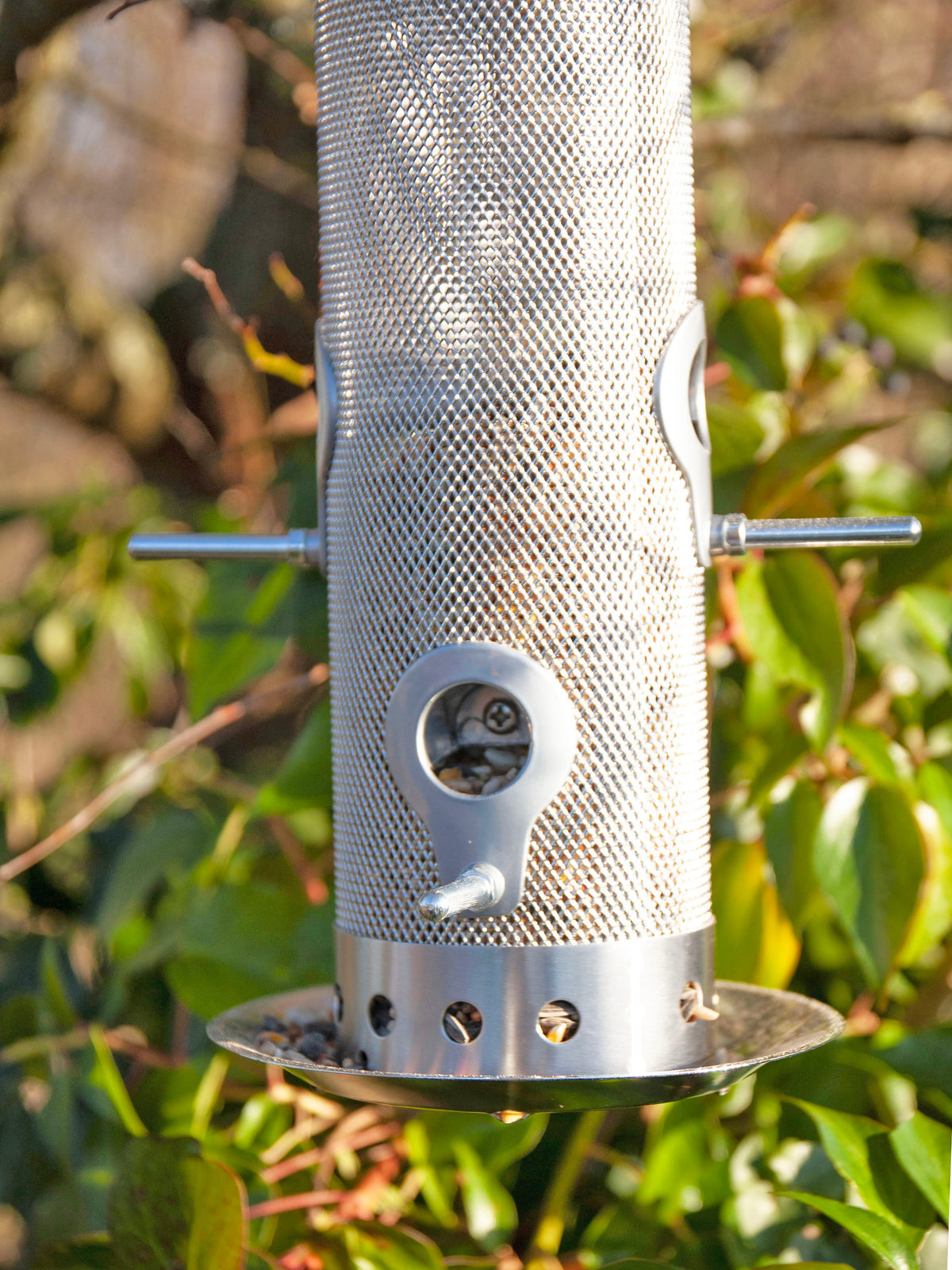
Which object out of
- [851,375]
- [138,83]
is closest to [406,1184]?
[851,375]

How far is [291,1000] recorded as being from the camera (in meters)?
1.05

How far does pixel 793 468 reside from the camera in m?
1.12

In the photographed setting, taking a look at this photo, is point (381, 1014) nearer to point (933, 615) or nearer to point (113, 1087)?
point (113, 1087)

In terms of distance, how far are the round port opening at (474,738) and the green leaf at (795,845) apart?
333mm

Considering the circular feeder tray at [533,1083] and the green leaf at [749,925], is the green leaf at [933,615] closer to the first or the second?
the green leaf at [749,925]

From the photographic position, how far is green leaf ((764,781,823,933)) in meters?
1.10

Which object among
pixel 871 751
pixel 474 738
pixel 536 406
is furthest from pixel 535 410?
pixel 871 751

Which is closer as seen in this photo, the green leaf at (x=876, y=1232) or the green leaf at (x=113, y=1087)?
the green leaf at (x=876, y=1232)

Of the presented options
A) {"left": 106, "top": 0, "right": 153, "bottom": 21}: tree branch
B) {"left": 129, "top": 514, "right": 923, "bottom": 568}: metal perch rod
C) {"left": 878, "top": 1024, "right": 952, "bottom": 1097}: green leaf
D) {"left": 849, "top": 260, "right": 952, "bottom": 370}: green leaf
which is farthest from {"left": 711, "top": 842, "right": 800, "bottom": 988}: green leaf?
{"left": 106, "top": 0, "right": 153, "bottom": 21}: tree branch

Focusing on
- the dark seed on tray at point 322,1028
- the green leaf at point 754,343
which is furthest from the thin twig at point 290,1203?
the green leaf at point 754,343

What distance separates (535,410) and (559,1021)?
40 centimetres

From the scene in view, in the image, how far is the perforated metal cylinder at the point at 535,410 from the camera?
0.88m

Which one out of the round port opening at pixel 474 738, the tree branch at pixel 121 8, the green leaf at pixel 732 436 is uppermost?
the tree branch at pixel 121 8

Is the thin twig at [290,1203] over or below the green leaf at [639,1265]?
below
